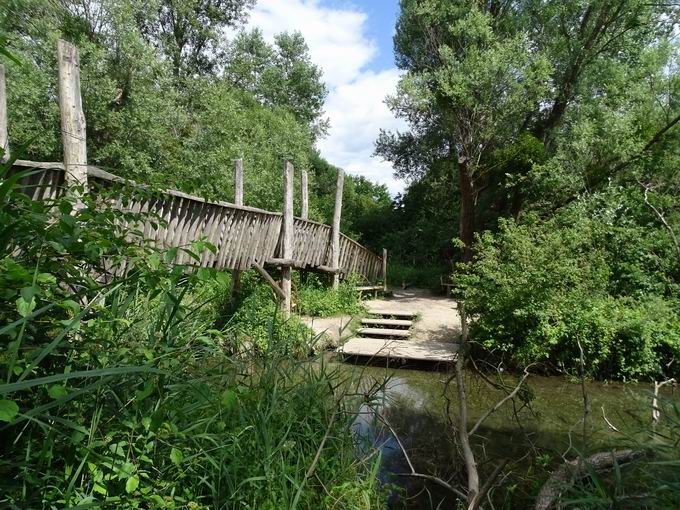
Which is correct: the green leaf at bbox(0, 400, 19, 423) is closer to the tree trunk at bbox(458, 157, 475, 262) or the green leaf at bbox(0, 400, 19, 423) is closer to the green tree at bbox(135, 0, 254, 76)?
the tree trunk at bbox(458, 157, 475, 262)

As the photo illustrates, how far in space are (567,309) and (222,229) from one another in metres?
5.55

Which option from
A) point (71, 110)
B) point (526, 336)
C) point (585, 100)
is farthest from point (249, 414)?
point (585, 100)

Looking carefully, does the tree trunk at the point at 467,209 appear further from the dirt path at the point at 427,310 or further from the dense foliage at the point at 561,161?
the dirt path at the point at 427,310

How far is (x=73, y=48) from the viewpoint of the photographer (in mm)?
4086

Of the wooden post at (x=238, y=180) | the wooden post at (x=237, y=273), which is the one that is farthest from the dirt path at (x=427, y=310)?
the wooden post at (x=238, y=180)

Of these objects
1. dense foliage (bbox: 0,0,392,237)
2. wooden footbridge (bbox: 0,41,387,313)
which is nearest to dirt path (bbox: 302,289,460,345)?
wooden footbridge (bbox: 0,41,387,313)

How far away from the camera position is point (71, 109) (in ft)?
13.9

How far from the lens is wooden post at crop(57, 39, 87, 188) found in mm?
4059

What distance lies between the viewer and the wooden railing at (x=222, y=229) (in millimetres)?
3896

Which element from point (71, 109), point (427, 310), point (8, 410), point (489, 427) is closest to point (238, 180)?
point (71, 109)

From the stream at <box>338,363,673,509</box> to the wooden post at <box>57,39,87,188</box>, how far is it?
3292 mm

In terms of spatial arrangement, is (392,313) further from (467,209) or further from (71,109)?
(71,109)

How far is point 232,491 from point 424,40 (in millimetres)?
14381

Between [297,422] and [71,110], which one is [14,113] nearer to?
[71,110]
